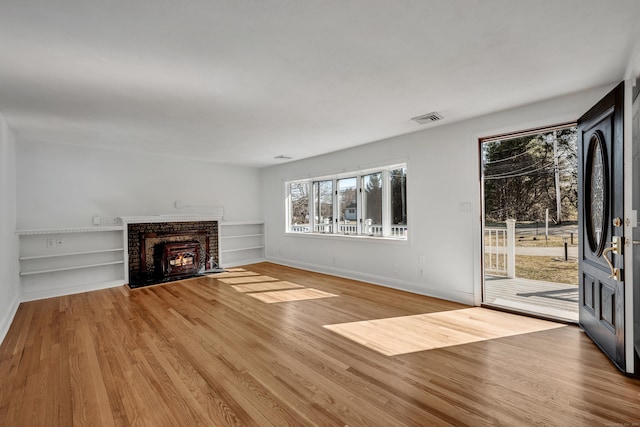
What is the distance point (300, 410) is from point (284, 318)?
165cm

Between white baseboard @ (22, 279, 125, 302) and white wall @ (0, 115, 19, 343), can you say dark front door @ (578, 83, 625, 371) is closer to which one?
white wall @ (0, 115, 19, 343)

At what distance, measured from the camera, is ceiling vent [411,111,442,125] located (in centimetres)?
356

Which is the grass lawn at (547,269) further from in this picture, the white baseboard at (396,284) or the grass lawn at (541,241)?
the white baseboard at (396,284)

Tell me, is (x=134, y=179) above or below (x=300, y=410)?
above

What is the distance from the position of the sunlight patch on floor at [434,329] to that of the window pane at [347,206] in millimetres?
2531

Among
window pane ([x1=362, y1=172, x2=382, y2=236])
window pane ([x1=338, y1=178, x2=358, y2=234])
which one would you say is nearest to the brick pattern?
window pane ([x1=338, y1=178, x2=358, y2=234])

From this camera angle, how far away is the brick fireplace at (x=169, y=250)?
5328mm

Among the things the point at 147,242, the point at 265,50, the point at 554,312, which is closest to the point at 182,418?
the point at 265,50

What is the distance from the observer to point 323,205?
6.33m

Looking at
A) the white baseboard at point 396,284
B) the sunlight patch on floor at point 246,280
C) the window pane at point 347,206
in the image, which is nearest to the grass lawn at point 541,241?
the white baseboard at point 396,284

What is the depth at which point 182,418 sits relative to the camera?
175 centimetres

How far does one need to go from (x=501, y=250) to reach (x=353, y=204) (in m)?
3.05

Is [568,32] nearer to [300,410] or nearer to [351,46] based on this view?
[351,46]

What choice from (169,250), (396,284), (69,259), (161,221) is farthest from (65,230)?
(396,284)
